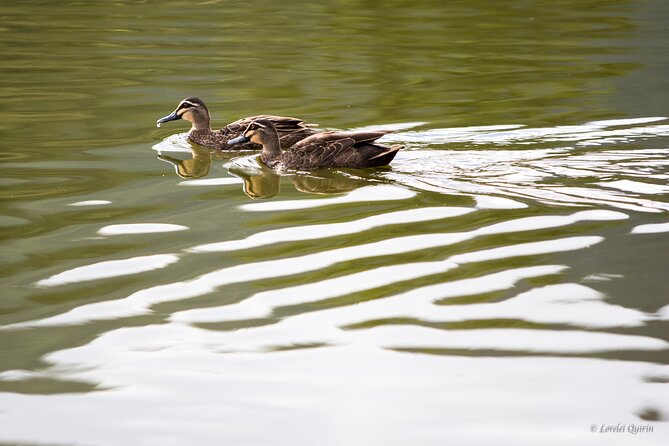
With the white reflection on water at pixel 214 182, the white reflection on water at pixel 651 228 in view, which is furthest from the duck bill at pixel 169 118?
the white reflection on water at pixel 651 228

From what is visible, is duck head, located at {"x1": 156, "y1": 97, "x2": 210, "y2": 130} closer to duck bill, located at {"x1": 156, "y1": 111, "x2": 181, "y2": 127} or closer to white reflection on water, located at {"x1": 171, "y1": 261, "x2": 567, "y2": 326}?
duck bill, located at {"x1": 156, "y1": 111, "x2": 181, "y2": 127}

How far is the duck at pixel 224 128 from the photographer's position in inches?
450

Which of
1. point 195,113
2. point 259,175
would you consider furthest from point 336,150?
point 195,113

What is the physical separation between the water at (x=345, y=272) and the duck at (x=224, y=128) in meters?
0.24

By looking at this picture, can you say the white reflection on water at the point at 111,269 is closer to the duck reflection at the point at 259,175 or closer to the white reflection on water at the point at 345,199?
the white reflection on water at the point at 345,199

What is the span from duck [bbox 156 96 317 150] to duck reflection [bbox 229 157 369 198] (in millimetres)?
849

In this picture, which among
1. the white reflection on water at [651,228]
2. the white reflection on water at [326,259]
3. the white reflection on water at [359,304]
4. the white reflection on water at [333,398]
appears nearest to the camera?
the white reflection on water at [333,398]

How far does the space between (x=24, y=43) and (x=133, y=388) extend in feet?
50.1

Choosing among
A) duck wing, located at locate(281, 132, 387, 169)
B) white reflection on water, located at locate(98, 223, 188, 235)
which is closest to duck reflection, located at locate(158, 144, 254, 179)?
duck wing, located at locate(281, 132, 387, 169)

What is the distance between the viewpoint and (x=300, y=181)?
32.6 feet

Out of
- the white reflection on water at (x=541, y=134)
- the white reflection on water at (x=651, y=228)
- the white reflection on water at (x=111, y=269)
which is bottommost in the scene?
the white reflection on water at (x=111, y=269)

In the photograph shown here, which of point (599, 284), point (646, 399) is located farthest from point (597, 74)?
point (646, 399)

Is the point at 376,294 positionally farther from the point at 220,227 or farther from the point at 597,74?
the point at 597,74

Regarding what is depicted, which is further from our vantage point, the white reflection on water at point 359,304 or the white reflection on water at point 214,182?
the white reflection on water at point 214,182
